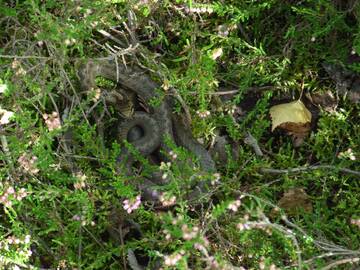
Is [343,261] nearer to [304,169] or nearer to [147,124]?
[304,169]

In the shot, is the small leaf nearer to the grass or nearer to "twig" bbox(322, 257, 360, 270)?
the grass

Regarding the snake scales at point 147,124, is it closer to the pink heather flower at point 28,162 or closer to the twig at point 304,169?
the twig at point 304,169

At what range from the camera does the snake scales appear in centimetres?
448

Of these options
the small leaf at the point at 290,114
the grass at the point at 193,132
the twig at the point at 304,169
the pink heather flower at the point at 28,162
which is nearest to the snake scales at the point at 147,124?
the grass at the point at 193,132

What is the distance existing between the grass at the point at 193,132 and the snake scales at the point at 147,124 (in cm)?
10

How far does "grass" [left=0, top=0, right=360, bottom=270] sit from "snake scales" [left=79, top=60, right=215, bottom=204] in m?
0.10

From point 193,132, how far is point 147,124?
0.42 metres

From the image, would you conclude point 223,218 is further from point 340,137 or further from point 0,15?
point 0,15

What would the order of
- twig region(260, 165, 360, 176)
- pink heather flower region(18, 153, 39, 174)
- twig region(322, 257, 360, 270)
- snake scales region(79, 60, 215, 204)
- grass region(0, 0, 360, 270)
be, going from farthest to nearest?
snake scales region(79, 60, 215, 204) → twig region(260, 165, 360, 176) → grass region(0, 0, 360, 270) → pink heather flower region(18, 153, 39, 174) → twig region(322, 257, 360, 270)

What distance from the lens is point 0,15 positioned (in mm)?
4293

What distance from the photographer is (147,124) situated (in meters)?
4.62

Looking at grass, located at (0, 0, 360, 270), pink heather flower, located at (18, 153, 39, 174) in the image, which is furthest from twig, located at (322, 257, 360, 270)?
pink heather flower, located at (18, 153, 39, 174)

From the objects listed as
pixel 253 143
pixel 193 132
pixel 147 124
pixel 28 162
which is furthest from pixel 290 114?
pixel 28 162

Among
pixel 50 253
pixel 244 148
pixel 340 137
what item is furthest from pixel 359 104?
pixel 50 253
